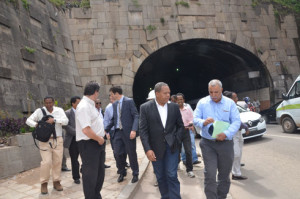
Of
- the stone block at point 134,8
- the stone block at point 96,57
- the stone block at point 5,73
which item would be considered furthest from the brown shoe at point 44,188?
the stone block at point 134,8

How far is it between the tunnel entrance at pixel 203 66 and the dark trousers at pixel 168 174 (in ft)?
45.2

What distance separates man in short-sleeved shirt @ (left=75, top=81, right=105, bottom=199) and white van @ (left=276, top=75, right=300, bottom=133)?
9.13 m

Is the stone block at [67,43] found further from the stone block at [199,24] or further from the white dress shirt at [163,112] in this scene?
the white dress shirt at [163,112]

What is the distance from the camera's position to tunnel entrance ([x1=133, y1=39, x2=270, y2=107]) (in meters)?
18.2

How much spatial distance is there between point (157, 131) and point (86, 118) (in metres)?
1.02

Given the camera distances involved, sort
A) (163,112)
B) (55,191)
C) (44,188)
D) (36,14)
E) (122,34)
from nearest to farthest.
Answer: (163,112), (44,188), (55,191), (36,14), (122,34)

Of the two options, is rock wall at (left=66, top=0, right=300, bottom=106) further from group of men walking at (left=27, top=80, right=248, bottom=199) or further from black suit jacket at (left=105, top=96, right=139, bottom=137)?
group of men walking at (left=27, top=80, right=248, bottom=199)

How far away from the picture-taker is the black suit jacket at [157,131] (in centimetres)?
375

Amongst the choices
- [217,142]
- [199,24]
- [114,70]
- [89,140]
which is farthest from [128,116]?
[199,24]

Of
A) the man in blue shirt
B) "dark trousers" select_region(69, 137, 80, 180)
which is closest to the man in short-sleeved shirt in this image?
the man in blue shirt

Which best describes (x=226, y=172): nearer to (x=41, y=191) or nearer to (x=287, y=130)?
(x=41, y=191)

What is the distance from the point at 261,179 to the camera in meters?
5.32

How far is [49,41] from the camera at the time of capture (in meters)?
12.6

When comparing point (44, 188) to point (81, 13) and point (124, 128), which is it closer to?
point (124, 128)
